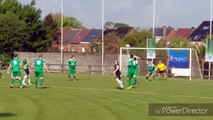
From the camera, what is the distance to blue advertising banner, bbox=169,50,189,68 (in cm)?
5031

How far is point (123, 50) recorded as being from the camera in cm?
6116

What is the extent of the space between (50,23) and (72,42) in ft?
62.0

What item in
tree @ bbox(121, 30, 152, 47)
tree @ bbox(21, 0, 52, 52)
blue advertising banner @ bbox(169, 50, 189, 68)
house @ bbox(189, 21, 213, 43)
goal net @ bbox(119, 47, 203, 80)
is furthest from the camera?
house @ bbox(189, 21, 213, 43)

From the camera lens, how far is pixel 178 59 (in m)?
51.0

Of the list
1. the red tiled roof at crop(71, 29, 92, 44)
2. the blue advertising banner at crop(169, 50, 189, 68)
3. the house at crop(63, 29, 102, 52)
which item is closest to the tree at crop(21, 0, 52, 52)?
the blue advertising banner at crop(169, 50, 189, 68)

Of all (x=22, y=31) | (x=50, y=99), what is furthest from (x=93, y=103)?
(x=22, y=31)

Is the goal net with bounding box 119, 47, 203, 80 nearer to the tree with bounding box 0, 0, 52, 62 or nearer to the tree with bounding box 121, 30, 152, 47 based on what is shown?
the tree with bounding box 0, 0, 52, 62

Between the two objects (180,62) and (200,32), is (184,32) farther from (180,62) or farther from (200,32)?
(180,62)

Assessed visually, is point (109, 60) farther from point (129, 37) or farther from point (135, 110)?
point (135, 110)

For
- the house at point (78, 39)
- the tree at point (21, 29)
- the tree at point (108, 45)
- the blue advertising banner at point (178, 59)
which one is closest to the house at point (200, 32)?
the house at point (78, 39)

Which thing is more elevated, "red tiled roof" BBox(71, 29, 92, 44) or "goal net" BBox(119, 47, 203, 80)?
"red tiled roof" BBox(71, 29, 92, 44)

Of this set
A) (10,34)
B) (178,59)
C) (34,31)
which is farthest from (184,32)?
(178,59)

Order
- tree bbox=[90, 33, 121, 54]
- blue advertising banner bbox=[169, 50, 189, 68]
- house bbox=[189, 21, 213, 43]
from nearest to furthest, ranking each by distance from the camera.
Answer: blue advertising banner bbox=[169, 50, 189, 68] → tree bbox=[90, 33, 121, 54] → house bbox=[189, 21, 213, 43]

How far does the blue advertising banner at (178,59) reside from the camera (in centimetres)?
5031
